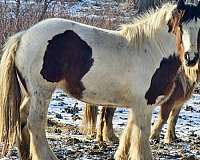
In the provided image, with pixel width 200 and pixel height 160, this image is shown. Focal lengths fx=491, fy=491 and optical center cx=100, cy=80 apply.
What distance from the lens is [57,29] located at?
15.9ft

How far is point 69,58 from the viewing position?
4.84 m

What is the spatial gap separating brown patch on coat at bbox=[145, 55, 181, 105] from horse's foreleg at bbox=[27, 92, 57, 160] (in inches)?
41.6

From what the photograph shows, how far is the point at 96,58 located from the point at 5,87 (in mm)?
935

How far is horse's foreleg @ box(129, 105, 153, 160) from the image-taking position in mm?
4923

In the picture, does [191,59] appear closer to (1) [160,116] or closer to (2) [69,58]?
(2) [69,58]

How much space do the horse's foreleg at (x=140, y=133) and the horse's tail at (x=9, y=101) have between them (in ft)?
3.80

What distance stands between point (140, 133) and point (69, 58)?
1.04 meters

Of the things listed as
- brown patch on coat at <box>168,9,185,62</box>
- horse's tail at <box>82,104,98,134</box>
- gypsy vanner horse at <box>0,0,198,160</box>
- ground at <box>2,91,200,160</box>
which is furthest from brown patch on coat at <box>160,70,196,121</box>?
brown patch on coat at <box>168,9,185,62</box>

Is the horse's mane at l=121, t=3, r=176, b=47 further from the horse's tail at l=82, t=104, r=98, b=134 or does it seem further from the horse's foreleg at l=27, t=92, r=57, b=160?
the horse's tail at l=82, t=104, r=98, b=134

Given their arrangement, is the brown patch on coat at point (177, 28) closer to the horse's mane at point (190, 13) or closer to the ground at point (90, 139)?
the horse's mane at point (190, 13)

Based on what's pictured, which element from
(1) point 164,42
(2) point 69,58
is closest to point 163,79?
(1) point 164,42

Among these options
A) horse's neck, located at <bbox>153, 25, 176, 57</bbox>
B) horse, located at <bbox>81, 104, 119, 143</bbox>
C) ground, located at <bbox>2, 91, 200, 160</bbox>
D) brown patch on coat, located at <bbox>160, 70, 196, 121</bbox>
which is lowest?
ground, located at <bbox>2, 91, 200, 160</bbox>

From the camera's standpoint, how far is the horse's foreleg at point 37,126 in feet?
15.5

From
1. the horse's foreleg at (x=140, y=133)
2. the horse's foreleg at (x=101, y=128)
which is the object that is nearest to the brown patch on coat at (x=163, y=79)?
the horse's foreleg at (x=140, y=133)
